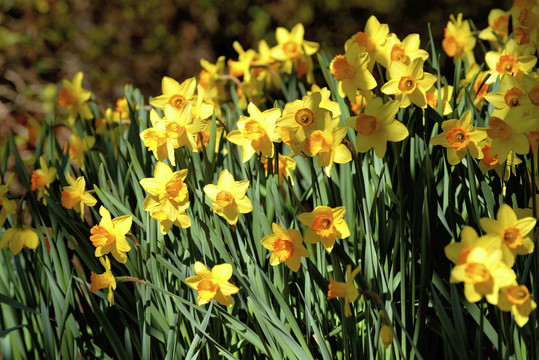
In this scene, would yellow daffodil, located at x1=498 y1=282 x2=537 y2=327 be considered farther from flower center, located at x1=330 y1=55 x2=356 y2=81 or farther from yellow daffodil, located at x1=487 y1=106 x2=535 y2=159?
flower center, located at x1=330 y1=55 x2=356 y2=81

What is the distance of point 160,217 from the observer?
106 centimetres

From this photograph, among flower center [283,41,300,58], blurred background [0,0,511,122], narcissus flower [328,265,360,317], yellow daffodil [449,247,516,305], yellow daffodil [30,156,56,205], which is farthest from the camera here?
blurred background [0,0,511,122]

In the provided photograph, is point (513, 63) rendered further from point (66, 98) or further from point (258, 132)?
point (66, 98)

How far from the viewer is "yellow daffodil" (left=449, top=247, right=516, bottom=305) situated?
0.75m

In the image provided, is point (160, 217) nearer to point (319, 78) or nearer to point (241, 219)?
point (241, 219)

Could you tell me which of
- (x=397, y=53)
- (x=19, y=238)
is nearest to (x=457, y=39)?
(x=397, y=53)

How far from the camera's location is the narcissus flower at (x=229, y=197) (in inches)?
40.6

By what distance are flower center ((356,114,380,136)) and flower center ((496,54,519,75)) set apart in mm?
558

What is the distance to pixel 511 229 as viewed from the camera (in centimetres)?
82

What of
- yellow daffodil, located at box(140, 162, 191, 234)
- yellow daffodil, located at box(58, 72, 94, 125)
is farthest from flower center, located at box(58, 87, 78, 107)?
yellow daffodil, located at box(140, 162, 191, 234)

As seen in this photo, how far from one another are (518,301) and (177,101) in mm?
856

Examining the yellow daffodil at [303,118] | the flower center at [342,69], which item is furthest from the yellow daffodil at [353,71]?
the yellow daffodil at [303,118]

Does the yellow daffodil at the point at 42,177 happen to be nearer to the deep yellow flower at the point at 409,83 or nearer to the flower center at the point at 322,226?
the flower center at the point at 322,226

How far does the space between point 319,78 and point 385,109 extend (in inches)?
110
